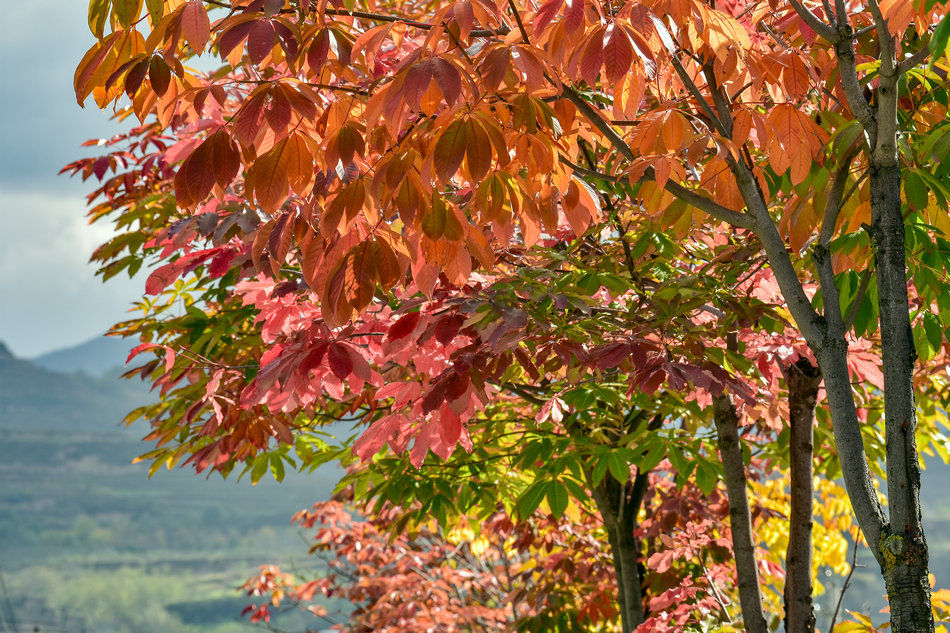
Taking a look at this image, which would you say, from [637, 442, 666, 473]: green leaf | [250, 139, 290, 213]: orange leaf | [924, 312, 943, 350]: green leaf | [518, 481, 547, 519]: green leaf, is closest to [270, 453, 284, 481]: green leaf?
[518, 481, 547, 519]: green leaf

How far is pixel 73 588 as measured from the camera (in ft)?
68.4

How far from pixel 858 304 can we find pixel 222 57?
52.3 inches

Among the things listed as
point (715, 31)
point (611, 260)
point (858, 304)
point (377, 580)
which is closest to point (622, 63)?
point (715, 31)

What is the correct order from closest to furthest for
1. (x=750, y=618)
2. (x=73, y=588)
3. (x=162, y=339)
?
(x=750, y=618), (x=162, y=339), (x=73, y=588)

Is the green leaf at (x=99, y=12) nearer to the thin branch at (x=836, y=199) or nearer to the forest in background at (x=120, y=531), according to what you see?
the thin branch at (x=836, y=199)

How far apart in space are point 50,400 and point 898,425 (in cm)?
4036

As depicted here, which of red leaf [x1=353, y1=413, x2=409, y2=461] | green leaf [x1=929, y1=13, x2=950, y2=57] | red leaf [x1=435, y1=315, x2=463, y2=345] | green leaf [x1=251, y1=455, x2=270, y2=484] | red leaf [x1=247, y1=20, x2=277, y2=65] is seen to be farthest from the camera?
green leaf [x1=251, y1=455, x2=270, y2=484]

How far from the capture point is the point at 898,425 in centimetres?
139

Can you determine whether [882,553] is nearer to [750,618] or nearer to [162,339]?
[750,618]

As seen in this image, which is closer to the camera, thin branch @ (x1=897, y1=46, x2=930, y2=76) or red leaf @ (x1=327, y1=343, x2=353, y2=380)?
thin branch @ (x1=897, y1=46, x2=930, y2=76)

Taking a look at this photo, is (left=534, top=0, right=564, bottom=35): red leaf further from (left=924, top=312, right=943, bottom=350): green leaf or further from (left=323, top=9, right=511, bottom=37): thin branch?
(left=924, top=312, right=943, bottom=350): green leaf

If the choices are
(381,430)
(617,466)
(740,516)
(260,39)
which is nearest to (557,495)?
(617,466)

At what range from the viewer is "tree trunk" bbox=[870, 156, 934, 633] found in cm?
135

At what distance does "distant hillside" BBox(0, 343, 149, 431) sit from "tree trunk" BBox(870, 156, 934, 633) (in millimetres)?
37113
